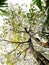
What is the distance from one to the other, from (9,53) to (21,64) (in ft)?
3.24

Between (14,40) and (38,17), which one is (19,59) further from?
(38,17)

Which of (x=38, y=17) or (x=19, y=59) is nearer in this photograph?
(x=38, y=17)

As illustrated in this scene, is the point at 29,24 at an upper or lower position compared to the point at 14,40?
upper

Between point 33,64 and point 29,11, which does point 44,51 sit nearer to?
point 33,64

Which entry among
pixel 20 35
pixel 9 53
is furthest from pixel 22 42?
pixel 9 53

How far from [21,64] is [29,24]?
2.49 metres

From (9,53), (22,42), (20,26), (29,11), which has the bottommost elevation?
(9,53)

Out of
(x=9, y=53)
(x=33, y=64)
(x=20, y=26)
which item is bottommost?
(x=33, y=64)

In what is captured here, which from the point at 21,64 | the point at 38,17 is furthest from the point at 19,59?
the point at 38,17

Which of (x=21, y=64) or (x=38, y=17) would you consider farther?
(x=21, y=64)

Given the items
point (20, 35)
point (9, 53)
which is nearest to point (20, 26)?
point (20, 35)

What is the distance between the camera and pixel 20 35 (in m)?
11.3

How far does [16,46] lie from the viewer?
1134 centimetres

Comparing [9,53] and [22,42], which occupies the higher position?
[22,42]
